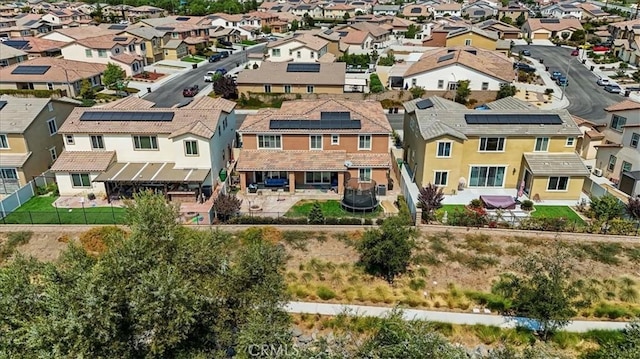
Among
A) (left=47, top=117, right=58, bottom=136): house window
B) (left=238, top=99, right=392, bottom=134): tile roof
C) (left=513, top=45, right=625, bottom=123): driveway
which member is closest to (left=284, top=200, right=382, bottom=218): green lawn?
(left=238, top=99, right=392, bottom=134): tile roof

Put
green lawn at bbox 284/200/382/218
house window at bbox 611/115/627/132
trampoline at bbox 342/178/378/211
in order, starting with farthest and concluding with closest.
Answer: house window at bbox 611/115/627/132 < trampoline at bbox 342/178/378/211 < green lawn at bbox 284/200/382/218

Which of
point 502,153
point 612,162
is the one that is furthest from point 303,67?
point 612,162

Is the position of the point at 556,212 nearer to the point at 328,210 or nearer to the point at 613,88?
the point at 328,210

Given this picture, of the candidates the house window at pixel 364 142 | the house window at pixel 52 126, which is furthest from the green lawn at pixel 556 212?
the house window at pixel 52 126

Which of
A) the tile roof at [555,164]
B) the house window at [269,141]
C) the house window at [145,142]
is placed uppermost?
the house window at [145,142]

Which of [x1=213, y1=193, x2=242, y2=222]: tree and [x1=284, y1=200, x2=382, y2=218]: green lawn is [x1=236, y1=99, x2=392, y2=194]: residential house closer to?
[x1=284, y1=200, x2=382, y2=218]: green lawn

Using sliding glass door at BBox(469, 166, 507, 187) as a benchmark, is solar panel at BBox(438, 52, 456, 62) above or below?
above

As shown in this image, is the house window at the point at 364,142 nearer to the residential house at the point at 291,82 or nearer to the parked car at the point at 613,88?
the residential house at the point at 291,82
